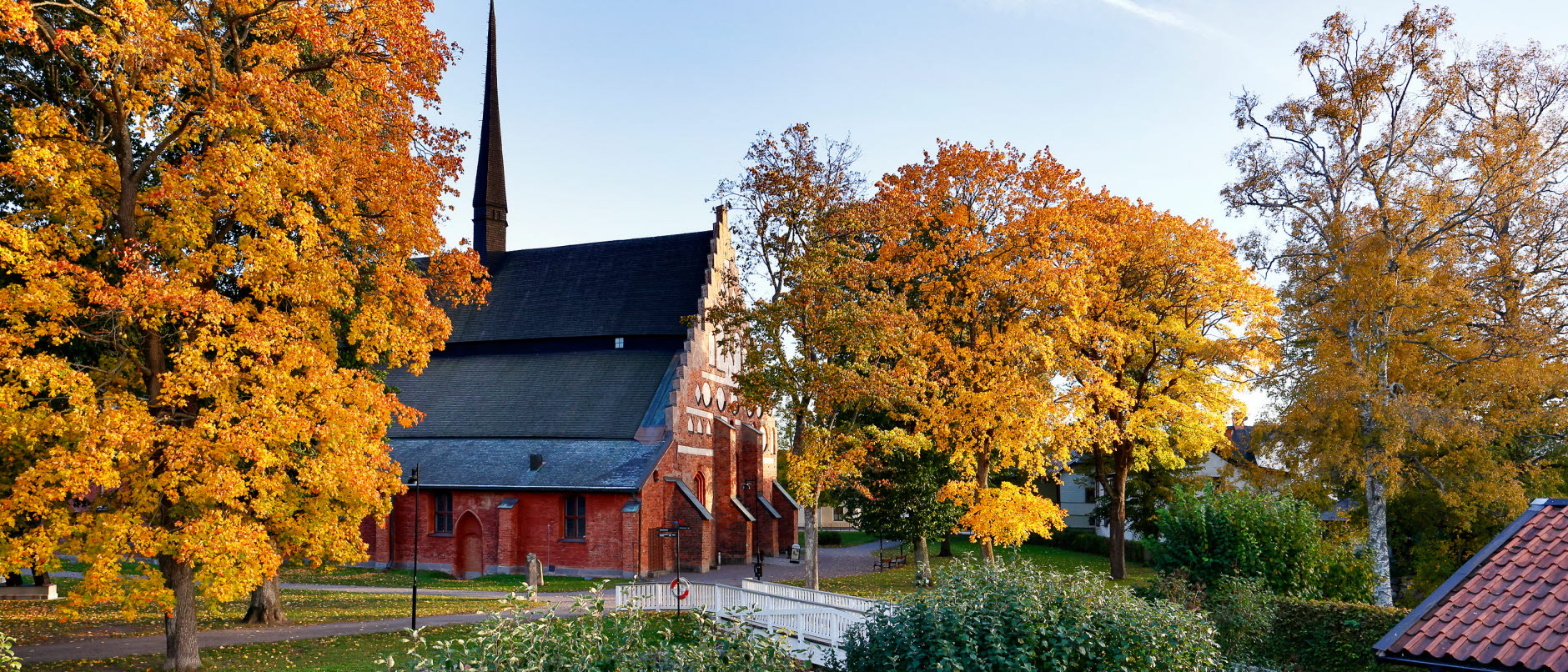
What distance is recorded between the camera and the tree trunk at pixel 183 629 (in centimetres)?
1733

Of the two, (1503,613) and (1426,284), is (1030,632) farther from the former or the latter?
(1426,284)

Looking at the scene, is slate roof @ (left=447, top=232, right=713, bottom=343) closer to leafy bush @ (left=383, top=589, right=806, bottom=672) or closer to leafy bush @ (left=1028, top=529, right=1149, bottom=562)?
leafy bush @ (left=1028, top=529, right=1149, bottom=562)

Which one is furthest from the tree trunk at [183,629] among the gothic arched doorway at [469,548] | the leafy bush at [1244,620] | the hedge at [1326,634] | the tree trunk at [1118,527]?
the tree trunk at [1118,527]

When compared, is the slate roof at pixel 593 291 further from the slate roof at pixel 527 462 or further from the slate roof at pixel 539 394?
the slate roof at pixel 527 462

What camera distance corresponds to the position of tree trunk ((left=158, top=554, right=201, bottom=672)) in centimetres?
1733

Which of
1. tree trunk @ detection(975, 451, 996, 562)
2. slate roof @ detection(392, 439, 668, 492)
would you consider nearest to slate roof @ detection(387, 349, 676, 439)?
slate roof @ detection(392, 439, 668, 492)

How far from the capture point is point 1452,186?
2328 cm

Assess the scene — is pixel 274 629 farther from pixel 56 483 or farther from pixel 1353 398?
pixel 1353 398

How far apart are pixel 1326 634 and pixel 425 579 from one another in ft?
99.5

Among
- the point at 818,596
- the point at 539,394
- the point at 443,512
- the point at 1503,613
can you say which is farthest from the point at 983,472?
the point at 443,512

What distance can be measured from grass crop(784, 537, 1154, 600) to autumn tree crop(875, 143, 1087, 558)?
2.86 meters

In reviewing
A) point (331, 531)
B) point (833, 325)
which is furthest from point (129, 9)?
point (833, 325)

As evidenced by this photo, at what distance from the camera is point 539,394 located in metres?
41.2

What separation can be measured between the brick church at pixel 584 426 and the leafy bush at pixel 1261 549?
673 inches
